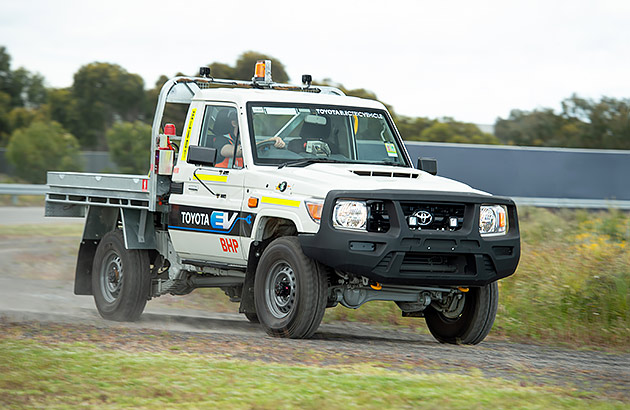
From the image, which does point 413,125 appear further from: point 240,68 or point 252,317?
point 252,317

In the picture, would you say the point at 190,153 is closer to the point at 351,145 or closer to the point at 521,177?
the point at 351,145

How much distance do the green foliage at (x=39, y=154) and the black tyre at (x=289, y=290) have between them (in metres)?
31.1

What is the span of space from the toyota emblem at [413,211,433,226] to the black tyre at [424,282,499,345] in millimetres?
1252

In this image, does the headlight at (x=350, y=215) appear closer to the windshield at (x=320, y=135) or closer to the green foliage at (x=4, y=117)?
the windshield at (x=320, y=135)

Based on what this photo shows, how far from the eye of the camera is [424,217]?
8492mm

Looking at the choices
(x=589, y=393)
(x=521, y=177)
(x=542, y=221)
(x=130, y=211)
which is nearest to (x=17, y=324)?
(x=130, y=211)

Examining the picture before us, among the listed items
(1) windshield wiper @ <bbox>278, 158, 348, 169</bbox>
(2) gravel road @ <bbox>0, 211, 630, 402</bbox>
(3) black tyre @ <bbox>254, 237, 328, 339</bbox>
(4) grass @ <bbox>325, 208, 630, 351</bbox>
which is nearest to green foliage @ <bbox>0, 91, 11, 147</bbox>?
(2) gravel road @ <bbox>0, 211, 630, 402</bbox>

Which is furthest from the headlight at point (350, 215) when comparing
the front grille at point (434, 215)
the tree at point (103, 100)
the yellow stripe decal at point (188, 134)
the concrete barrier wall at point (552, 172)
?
the tree at point (103, 100)

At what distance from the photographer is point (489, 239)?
8719 millimetres

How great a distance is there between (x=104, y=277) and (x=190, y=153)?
102 inches

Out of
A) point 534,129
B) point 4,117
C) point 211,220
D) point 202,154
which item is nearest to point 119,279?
point 211,220

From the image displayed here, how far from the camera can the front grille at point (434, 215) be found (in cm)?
843

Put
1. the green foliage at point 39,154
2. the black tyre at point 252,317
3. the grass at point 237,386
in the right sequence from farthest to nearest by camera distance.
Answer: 1. the green foliage at point 39,154
2. the black tyre at point 252,317
3. the grass at point 237,386

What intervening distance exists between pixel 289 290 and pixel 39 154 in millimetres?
32593
